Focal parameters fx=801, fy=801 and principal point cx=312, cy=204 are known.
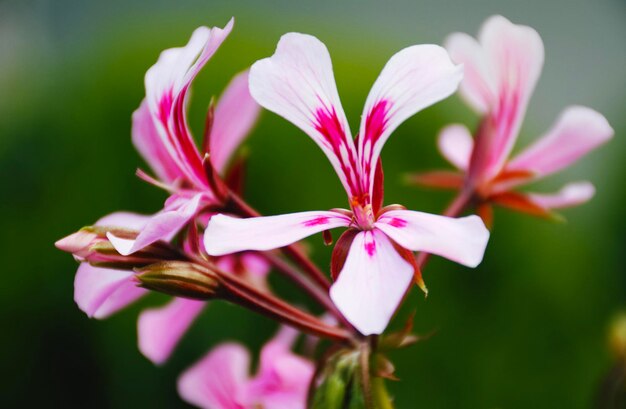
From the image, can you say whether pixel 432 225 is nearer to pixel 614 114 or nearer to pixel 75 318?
pixel 75 318

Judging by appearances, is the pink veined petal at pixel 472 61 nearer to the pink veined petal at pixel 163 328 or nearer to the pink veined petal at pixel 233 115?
the pink veined petal at pixel 233 115

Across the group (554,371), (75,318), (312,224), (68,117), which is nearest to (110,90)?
(68,117)

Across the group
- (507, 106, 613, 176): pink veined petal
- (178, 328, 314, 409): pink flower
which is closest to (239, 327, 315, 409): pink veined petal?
(178, 328, 314, 409): pink flower

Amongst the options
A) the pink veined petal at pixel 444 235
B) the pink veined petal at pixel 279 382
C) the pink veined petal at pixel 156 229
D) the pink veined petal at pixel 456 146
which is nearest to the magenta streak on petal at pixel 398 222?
the pink veined petal at pixel 444 235

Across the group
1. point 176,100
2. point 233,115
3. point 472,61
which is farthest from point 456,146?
point 176,100

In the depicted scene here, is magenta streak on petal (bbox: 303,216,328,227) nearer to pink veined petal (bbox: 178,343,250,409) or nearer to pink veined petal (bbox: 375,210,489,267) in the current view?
pink veined petal (bbox: 375,210,489,267)

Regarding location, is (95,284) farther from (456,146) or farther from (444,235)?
(456,146)

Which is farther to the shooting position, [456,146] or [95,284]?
[456,146]
